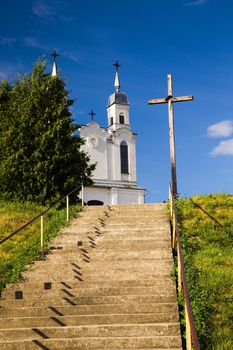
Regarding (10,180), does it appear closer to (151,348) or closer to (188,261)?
(188,261)


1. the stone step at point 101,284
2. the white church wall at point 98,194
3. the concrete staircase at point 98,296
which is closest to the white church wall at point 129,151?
the white church wall at point 98,194

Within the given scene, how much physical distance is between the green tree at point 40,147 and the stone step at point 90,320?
12.2 metres

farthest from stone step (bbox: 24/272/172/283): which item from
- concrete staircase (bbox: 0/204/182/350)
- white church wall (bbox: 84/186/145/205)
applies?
white church wall (bbox: 84/186/145/205)

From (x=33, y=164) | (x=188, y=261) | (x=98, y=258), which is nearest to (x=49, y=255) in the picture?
(x=98, y=258)

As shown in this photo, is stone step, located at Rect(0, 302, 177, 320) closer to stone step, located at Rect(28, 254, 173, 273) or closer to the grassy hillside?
the grassy hillside

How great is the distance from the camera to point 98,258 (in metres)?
11.6

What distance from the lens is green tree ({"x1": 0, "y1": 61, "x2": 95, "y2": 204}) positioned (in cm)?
2094

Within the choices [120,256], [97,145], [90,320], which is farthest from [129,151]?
[90,320]

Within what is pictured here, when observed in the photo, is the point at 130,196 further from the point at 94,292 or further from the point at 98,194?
the point at 94,292

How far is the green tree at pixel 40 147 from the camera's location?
824 inches

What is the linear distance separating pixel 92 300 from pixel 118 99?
4696 centimetres

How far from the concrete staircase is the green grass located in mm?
417

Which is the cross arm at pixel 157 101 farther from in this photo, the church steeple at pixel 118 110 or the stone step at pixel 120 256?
the church steeple at pixel 118 110

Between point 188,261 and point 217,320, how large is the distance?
3.03m
